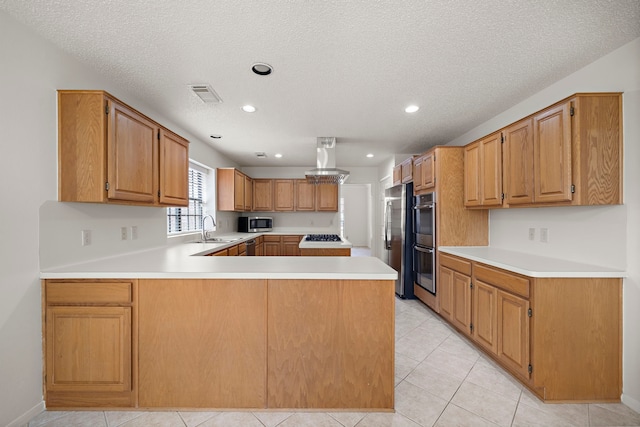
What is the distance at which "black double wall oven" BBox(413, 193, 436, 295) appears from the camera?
11.0ft

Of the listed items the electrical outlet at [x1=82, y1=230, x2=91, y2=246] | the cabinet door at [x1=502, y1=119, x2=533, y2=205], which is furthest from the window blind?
the cabinet door at [x1=502, y1=119, x2=533, y2=205]

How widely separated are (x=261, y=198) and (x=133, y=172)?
394 cm

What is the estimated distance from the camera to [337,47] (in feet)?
6.13

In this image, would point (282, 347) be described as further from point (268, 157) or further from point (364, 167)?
point (364, 167)

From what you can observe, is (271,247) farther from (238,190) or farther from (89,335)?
(89,335)

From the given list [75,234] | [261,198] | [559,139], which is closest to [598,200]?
[559,139]

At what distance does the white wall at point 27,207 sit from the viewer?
5.08ft

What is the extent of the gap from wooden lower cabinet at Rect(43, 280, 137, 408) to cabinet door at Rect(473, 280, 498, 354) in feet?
8.88

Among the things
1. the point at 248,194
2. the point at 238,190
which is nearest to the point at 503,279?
the point at 238,190

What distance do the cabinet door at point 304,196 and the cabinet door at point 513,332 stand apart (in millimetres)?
4336

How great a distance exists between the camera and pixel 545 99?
2.48 meters

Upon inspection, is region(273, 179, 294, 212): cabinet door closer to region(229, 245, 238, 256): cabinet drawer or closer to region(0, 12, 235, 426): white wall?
region(229, 245, 238, 256): cabinet drawer

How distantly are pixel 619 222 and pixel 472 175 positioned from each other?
1.31 meters

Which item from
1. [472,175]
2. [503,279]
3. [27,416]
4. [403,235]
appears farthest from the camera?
[403,235]
